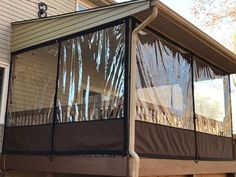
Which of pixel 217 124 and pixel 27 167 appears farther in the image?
pixel 217 124

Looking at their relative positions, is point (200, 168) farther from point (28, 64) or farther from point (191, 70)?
point (28, 64)

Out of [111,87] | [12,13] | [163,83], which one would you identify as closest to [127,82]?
[111,87]

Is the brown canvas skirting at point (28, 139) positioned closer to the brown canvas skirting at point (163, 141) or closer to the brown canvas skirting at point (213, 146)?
the brown canvas skirting at point (163, 141)

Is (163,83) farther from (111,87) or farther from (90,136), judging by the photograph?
(90,136)

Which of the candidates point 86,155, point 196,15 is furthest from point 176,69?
point 196,15

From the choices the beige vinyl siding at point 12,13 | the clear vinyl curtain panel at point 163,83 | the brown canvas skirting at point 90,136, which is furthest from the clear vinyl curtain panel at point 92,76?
the beige vinyl siding at point 12,13

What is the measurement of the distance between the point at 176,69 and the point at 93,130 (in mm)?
1982

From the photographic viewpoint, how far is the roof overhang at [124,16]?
4977 millimetres

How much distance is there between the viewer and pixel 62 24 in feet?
19.3

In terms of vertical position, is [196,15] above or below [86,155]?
above

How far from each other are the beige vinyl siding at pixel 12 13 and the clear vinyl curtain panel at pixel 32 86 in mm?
271

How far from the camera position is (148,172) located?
4.75m

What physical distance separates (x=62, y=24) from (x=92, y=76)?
1.08m

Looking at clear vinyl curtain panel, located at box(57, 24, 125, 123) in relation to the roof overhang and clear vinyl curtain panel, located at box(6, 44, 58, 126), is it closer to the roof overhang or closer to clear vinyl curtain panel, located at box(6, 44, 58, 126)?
the roof overhang
